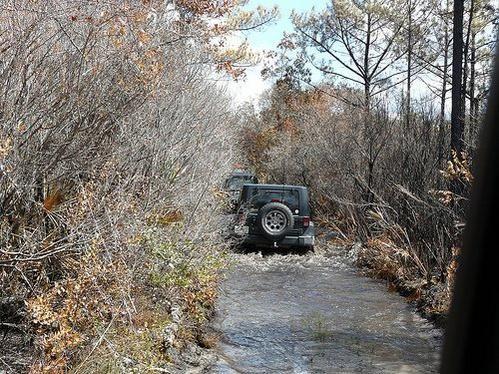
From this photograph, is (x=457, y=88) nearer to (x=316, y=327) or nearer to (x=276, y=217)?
(x=276, y=217)

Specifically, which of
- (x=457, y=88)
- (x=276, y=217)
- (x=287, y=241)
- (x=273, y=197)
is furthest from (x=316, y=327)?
(x=273, y=197)

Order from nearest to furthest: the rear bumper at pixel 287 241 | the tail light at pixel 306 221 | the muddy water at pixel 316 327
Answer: the muddy water at pixel 316 327 < the rear bumper at pixel 287 241 < the tail light at pixel 306 221

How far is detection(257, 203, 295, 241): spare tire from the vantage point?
16.8 m

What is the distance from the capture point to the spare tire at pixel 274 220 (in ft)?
55.3

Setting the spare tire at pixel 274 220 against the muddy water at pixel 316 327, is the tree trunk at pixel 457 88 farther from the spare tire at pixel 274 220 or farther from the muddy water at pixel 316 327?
the spare tire at pixel 274 220

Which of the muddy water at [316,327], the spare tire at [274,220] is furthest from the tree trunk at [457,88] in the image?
the spare tire at [274,220]

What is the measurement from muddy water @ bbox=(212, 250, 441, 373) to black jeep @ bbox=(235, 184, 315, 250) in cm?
116

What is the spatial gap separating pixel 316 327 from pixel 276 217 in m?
6.43

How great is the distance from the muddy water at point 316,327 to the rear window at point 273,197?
1813mm

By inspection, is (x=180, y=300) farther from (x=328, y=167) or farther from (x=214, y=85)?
(x=328, y=167)

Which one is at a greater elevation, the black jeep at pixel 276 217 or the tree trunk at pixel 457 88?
the tree trunk at pixel 457 88

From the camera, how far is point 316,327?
35.0 ft

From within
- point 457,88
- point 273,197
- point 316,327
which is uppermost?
point 457,88

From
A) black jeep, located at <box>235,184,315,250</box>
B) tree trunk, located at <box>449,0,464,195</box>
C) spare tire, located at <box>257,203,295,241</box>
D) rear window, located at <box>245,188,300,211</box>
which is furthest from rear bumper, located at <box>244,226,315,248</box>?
tree trunk, located at <box>449,0,464,195</box>
